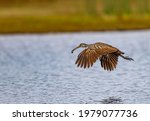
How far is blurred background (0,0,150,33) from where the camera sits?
33.2 m

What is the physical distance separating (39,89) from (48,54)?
883cm

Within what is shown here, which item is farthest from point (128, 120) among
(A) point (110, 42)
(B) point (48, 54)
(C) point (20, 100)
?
(A) point (110, 42)

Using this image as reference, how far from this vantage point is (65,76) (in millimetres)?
19984

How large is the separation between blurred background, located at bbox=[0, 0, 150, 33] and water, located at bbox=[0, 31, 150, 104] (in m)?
2.88

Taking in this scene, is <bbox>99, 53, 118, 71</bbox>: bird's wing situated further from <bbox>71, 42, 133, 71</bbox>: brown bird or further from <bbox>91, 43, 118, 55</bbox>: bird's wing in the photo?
<bbox>91, 43, 118, 55</bbox>: bird's wing

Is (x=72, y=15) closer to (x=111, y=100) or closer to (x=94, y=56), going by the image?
(x=111, y=100)

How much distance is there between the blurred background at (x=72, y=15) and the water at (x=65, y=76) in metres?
2.88

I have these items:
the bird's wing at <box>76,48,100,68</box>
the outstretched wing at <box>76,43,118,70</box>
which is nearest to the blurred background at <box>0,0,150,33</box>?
the outstretched wing at <box>76,43,118,70</box>

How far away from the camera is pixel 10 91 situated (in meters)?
17.6

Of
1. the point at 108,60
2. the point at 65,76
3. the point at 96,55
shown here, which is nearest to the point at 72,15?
the point at 65,76

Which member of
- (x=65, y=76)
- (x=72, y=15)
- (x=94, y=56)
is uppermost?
(x=72, y=15)

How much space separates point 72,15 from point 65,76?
1535 centimetres

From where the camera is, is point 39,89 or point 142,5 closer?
point 39,89

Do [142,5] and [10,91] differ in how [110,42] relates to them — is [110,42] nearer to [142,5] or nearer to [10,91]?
[142,5]
